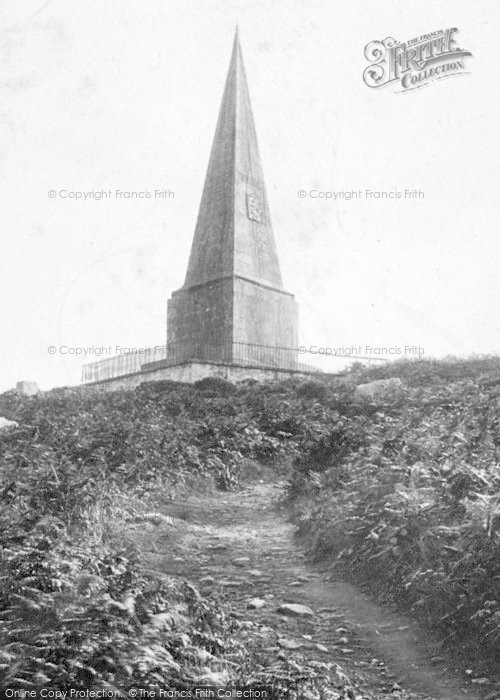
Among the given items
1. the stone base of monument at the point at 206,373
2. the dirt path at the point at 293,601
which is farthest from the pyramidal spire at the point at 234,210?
the dirt path at the point at 293,601

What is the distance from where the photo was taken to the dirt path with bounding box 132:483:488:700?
4219 mm

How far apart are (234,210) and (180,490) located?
1792 cm

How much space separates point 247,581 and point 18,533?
221 cm

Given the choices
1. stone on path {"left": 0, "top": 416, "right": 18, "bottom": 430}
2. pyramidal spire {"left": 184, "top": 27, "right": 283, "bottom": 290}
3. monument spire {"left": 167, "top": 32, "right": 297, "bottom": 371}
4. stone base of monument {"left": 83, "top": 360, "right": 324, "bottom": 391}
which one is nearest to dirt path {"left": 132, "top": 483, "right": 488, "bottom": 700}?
stone on path {"left": 0, "top": 416, "right": 18, "bottom": 430}

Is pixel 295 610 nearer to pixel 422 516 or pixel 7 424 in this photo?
pixel 422 516

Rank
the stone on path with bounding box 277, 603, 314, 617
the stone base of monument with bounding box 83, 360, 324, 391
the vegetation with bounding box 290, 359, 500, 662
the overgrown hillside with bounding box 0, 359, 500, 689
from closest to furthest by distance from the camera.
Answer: the overgrown hillside with bounding box 0, 359, 500, 689 → the vegetation with bounding box 290, 359, 500, 662 → the stone on path with bounding box 277, 603, 314, 617 → the stone base of monument with bounding box 83, 360, 324, 391

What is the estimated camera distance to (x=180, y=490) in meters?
9.61

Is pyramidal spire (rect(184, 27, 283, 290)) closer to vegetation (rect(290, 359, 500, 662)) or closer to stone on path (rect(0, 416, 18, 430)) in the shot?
stone on path (rect(0, 416, 18, 430))

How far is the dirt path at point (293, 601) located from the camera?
13.8 ft

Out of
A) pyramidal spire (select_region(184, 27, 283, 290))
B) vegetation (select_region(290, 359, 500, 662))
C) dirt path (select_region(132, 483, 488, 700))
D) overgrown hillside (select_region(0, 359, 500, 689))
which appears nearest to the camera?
overgrown hillside (select_region(0, 359, 500, 689))

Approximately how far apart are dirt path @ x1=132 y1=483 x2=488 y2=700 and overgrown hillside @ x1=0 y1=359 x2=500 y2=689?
11.5 inches

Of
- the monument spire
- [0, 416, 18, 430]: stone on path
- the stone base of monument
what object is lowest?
[0, 416, 18, 430]: stone on path

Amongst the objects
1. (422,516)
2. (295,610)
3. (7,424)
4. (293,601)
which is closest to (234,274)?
(7,424)

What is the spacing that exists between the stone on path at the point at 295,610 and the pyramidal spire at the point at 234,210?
19.8 metres
